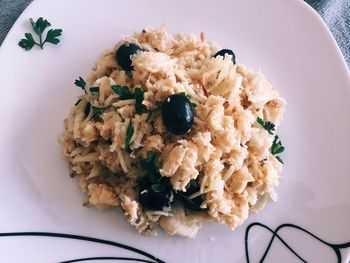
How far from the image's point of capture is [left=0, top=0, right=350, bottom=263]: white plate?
2.00m

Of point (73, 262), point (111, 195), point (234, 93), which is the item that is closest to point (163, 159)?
point (111, 195)

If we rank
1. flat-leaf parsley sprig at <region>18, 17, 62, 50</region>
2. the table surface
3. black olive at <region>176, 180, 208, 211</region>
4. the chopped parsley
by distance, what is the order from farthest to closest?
the table surface < flat-leaf parsley sprig at <region>18, 17, 62, 50</region> < the chopped parsley < black olive at <region>176, 180, 208, 211</region>

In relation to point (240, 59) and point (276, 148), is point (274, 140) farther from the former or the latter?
point (240, 59)

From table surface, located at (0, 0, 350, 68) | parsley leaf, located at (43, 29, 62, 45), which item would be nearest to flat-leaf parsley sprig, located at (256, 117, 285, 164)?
table surface, located at (0, 0, 350, 68)

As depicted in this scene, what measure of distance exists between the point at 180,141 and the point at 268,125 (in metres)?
0.42

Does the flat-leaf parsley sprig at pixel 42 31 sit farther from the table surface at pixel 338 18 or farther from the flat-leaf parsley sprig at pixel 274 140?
the table surface at pixel 338 18

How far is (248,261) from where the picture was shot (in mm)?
2006

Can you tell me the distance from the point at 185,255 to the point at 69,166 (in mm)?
583

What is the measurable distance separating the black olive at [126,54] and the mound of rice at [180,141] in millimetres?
32

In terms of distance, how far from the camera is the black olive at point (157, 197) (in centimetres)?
191

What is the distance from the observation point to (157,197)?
1.91 meters

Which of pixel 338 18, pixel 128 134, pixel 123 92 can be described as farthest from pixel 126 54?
pixel 338 18

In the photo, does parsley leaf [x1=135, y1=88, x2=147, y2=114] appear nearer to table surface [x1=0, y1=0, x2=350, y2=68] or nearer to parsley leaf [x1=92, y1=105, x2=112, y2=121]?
parsley leaf [x1=92, y1=105, x2=112, y2=121]

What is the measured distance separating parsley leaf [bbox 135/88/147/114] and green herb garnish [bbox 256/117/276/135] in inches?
18.5
